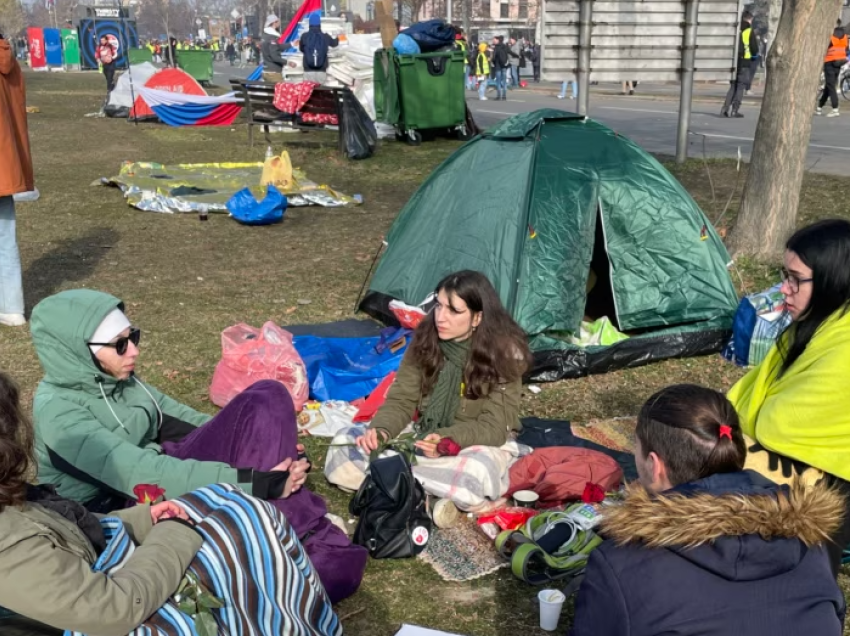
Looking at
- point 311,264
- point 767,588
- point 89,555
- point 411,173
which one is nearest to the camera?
point 767,588

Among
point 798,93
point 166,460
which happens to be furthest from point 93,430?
point 798,93

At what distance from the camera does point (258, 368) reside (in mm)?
5145

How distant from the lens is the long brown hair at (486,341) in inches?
161

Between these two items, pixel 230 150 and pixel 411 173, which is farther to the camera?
pixel 230 150

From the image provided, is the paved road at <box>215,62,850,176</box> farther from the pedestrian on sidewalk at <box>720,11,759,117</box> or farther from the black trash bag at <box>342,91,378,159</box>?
the black trash bag at <box>342,91,378,159</box>

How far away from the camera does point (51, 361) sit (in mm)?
3246

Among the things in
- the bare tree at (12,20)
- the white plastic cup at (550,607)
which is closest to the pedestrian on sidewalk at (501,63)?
the white plastic cup at (550,607)

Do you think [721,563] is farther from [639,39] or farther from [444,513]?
[639,39]

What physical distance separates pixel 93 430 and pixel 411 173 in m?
10.1

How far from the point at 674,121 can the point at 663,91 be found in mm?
9128

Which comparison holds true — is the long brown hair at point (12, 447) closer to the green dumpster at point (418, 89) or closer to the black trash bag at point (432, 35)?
the green dumpster at point (418, 89)

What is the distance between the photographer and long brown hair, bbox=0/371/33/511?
6.50 feet

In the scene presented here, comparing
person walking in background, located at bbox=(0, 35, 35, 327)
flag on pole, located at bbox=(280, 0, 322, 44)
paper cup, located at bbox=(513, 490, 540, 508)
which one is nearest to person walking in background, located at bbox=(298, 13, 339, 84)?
flag on pole, located at bbox=(280, 0, 322, 44)

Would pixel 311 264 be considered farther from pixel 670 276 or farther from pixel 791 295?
pixel 791 295
